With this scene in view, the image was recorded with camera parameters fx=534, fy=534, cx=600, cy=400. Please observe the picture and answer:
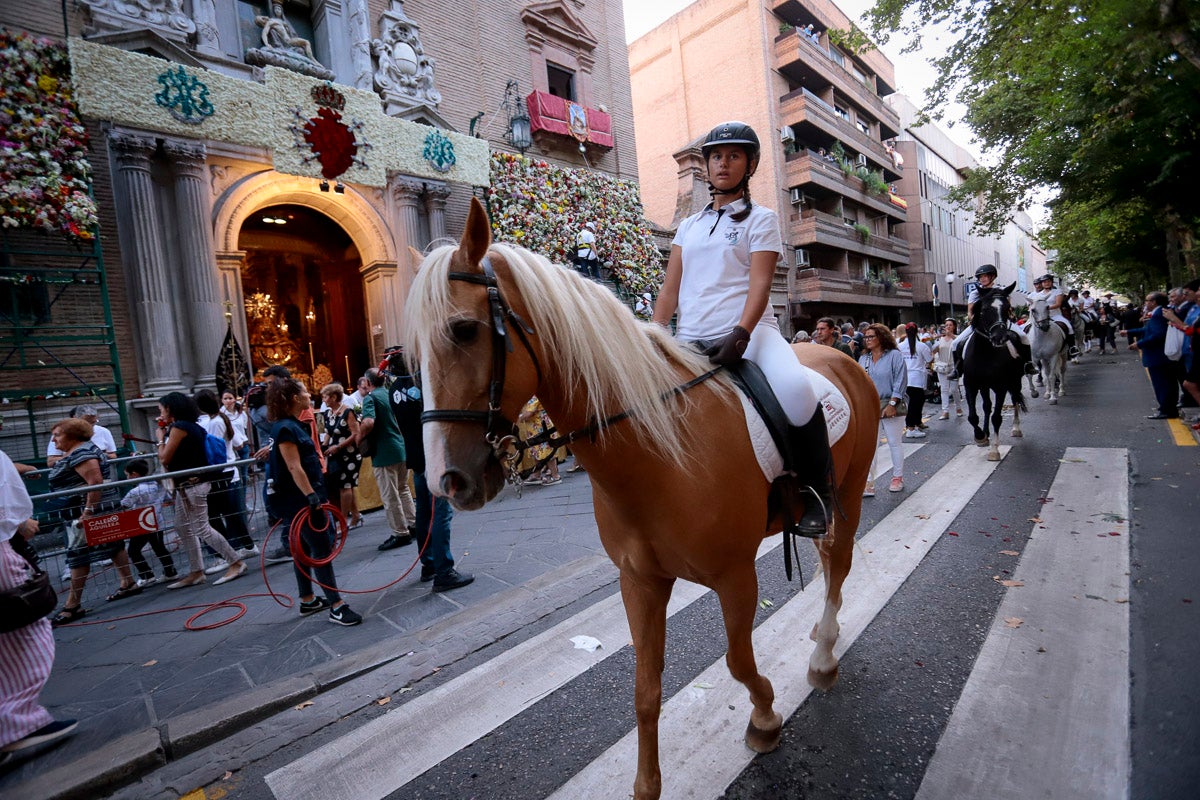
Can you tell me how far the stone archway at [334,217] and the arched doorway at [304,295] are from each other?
7.94ft

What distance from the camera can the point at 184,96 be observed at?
27.0ft

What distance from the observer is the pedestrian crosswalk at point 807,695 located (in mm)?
2090

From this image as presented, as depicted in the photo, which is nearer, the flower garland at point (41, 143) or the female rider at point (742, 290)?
the female rider at point (742, 290)

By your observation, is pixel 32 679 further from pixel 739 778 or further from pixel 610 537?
pixel 739 778

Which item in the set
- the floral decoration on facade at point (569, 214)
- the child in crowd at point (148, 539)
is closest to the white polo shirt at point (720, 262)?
the child in crowd at point (148, 539)

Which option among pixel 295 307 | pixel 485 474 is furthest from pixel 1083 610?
pixel 295 307

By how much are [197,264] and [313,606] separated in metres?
7.96

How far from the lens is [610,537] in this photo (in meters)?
2.06

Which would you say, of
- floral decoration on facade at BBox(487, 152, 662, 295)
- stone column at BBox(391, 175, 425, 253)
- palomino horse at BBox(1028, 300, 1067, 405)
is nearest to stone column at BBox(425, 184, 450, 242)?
stone column at BBox(391, 175, 425, 253)

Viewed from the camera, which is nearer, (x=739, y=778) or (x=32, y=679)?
(x=739, y=778)

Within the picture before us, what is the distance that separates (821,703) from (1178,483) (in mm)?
5109

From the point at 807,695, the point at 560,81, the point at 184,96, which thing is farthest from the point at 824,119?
the point at 807,695

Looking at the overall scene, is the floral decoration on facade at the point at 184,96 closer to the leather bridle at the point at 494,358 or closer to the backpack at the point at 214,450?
the backpack at the point at 214,450

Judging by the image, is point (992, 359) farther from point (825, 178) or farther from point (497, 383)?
point (825, 178)
